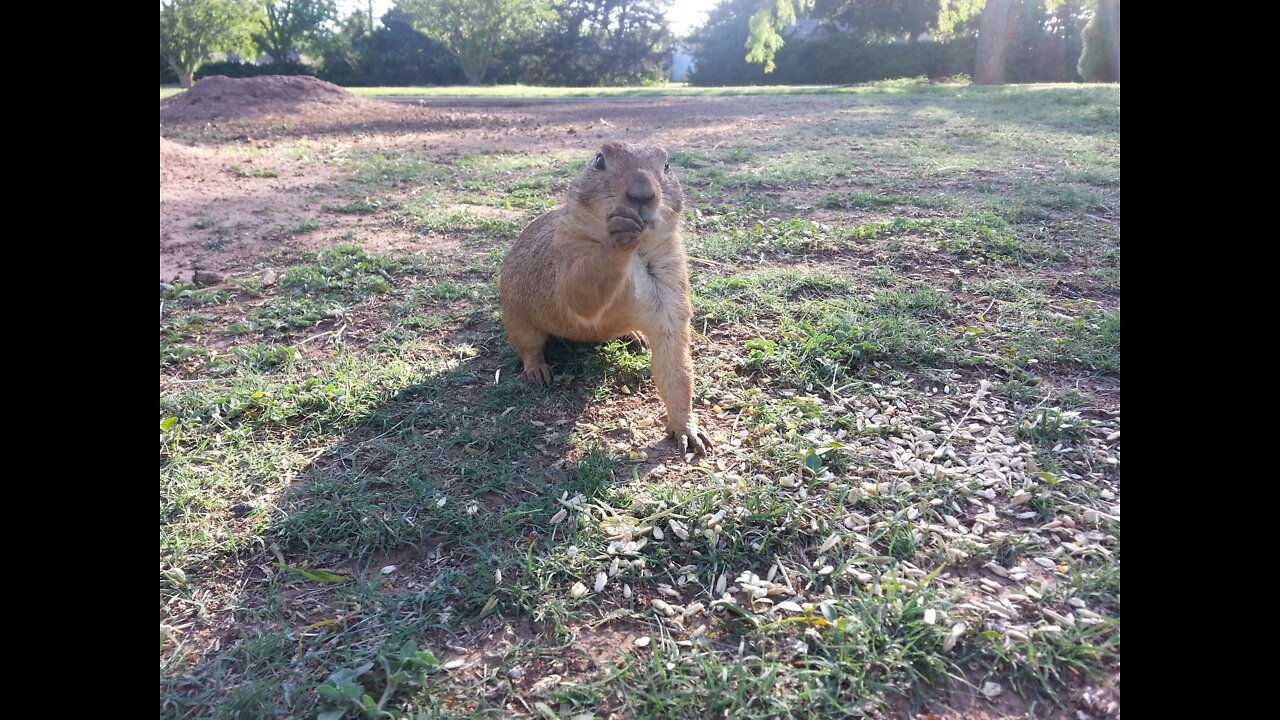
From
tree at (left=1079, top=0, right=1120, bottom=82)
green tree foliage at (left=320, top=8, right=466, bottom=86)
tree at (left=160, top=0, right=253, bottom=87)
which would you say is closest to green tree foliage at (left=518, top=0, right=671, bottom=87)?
green tree foliage at (left=320, top=8, right=466, bottom=86)

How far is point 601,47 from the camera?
145ft

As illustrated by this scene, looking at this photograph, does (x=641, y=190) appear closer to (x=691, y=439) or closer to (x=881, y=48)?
(x=691, y=439)

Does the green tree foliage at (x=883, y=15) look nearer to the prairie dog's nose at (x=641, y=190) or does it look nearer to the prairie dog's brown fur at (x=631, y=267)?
the prairie dog's brown fur at (x=631, y=267)

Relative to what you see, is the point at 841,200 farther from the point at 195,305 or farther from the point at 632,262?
the point at 195,305

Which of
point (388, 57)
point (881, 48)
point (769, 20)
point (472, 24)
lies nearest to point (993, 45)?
point (881, 48)

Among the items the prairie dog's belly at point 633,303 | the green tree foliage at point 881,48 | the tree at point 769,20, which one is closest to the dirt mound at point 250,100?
the tree at point 769,20

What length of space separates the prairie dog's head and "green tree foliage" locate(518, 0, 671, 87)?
39025 millimetres

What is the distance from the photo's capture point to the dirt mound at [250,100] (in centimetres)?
1263

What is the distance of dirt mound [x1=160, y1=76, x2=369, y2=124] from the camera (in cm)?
1263

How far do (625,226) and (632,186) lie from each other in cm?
25

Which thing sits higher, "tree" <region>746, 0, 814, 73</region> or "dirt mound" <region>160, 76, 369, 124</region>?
"dirt mound" <region>160, 76, 369, 124</region>

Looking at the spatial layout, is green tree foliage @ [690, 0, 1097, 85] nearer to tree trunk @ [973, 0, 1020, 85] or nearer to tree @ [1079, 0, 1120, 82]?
tree trunk @ [973, 0, 1020, 85]
